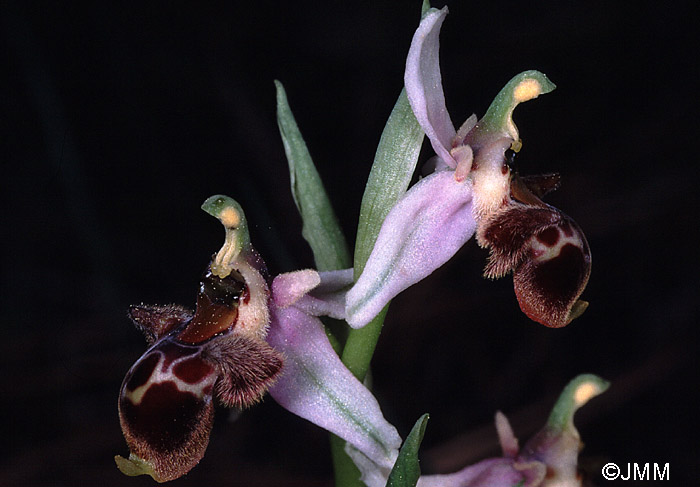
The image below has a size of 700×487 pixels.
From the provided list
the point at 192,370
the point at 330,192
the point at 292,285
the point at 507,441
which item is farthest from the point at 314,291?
the point at 330,192

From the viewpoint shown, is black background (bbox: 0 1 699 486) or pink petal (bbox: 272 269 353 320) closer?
pink petal (bbox: 272 269 353 320)

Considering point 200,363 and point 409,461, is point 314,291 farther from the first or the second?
point 409,461

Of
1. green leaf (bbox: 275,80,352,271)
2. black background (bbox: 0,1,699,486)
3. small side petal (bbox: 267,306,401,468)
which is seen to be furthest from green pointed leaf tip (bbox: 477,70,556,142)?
black background (bbox: 0,1,699,486)

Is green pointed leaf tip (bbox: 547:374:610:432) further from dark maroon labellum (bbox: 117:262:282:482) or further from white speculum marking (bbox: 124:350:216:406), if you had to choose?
white speculum marking (bbox: 124:350:216:406)

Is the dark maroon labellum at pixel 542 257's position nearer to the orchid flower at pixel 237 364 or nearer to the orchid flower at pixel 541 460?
the orchid flower at pixel 237 364

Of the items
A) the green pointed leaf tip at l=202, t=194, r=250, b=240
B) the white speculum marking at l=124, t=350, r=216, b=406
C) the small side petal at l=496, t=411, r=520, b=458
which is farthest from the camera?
the small side petal at l=496, t=411, r=520, b=458

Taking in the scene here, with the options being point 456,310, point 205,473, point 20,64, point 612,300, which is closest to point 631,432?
point 612,300

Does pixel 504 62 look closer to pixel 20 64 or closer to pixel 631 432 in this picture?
pixel 631 432
